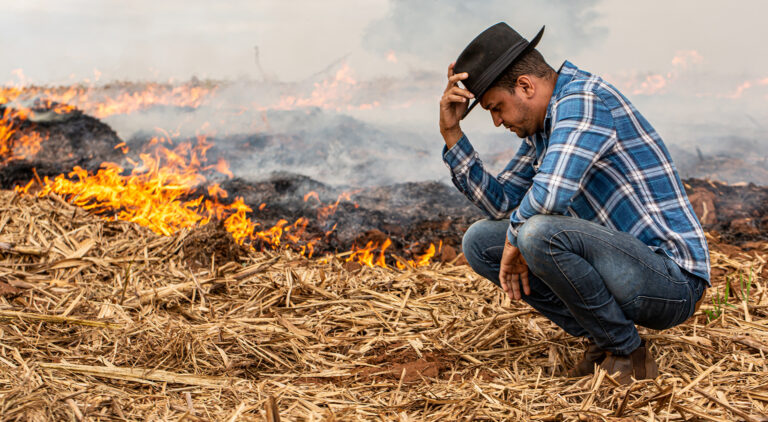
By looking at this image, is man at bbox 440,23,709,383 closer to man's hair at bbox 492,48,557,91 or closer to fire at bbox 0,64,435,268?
man's hair at bbox 492,48,557,91

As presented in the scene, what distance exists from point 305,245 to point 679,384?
3286 mm

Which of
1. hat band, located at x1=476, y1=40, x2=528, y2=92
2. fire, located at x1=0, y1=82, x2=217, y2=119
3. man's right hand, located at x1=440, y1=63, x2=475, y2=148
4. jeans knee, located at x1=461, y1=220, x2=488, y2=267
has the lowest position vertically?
fire, located at x1=0, y1=82, x2=217, y2=119

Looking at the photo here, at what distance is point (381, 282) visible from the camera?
13.4 ft

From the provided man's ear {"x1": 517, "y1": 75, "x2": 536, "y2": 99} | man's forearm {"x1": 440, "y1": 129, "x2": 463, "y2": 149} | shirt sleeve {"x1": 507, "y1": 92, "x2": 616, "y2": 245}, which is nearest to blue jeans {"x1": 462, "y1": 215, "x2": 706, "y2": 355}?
shirt sleeve {"x1": 507, "y1": 92, "x2": 616, "y2": 245}

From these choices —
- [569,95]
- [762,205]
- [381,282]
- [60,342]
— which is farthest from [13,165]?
[762,205]

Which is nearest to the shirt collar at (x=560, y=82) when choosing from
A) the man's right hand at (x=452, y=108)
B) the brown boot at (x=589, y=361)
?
the man's right hand at (x=452, y=108)

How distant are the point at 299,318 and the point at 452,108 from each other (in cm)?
154

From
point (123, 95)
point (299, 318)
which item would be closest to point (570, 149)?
point (299, 318)

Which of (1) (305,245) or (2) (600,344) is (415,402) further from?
(1) (305,245)

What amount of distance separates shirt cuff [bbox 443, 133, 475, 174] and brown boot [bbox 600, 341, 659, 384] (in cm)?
113

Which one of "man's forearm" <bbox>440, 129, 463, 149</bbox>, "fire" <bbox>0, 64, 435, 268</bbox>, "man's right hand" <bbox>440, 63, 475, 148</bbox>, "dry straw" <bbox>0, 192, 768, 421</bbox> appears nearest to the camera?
"dry straw" <bbox>0, 192, 768, 421</bbox>

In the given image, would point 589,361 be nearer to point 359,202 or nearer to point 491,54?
point 491,54

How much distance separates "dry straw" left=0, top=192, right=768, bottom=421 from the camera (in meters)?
2.36

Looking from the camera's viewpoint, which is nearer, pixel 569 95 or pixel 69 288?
pixel 569 95
